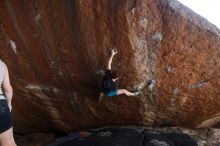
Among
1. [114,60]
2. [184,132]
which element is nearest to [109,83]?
[114,60]

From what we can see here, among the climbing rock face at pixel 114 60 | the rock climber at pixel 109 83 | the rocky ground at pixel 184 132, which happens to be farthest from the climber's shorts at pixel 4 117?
the rocky ground at pixel 184 132

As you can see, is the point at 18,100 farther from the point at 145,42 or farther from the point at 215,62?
the point at 215,62

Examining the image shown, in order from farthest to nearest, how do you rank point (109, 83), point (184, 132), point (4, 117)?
point (184, 132) < point (109, 83) < point (4, 117)

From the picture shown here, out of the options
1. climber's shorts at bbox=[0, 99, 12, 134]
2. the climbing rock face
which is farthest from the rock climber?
climber's shorts at bbox=[0, 99, 12, 134]

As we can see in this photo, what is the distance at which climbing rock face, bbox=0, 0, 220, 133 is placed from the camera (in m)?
5.55

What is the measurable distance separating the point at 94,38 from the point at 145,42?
3.37 ft

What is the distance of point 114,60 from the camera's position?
6062 mm

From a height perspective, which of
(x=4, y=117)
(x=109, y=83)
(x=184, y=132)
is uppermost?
(x=109, y=83)

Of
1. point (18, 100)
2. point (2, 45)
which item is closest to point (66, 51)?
point (2, 45)

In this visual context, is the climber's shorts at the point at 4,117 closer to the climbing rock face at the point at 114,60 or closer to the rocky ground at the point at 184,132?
the climbing rock face at the point at 114,60

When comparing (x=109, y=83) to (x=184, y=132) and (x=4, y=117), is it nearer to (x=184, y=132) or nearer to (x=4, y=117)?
(x=184, y=132)

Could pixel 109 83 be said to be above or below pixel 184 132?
above

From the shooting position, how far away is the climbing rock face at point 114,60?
219 inches

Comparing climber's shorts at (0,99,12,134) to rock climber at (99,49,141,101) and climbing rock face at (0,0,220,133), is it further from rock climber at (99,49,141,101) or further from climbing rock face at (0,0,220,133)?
climbing rock face at (0,0,220,133)
